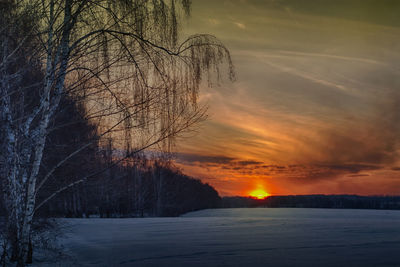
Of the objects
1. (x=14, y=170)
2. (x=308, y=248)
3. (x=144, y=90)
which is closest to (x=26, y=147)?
(x=14, y=170)

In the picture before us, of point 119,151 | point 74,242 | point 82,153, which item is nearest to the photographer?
point 119,151

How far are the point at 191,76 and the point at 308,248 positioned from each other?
529 cm

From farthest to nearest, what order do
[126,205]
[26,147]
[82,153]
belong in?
[126,205]
[82,153]
[26,147]

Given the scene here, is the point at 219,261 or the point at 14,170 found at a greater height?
the point at 14,170

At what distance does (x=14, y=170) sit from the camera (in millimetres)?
6137

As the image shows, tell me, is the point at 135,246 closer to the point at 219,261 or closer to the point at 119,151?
the point at 219,261

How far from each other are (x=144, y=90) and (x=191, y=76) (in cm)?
A: 79

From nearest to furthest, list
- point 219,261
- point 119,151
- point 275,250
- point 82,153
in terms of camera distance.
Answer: point 119,151 → point 219,261 → point 275,250 → point 82,153

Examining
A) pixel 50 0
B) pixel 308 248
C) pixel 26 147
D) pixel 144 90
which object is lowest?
pixel 308 248

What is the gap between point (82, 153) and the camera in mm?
9734

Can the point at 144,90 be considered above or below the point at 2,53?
below

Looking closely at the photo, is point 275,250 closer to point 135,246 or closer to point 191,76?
point 135,246

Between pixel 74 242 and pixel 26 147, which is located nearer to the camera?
Result: pixel 26 147

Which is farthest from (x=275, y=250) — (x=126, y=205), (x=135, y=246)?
(x=126, y=205)
